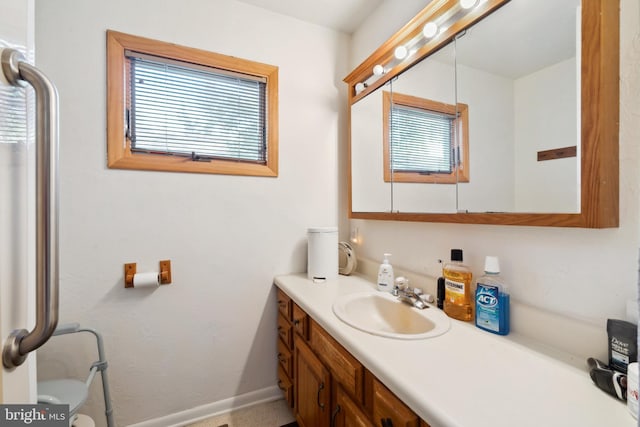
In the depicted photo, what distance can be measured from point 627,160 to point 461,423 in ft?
2.43

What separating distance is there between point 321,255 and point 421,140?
0.80m

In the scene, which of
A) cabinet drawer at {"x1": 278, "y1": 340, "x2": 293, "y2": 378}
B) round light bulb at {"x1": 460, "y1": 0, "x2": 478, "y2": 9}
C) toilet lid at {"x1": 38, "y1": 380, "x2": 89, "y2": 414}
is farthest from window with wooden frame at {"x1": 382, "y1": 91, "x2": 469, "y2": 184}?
toilet lid at {"x1": 38, "y1": 380, "x2": 89, "y2": 414}

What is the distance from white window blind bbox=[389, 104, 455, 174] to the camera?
1076mm

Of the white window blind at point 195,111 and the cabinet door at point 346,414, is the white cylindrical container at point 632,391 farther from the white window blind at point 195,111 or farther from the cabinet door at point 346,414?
the white window blind at point 195,111

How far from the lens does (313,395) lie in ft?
3.58

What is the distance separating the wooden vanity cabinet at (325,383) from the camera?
70 centimetres

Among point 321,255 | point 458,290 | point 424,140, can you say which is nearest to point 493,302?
point 458,290

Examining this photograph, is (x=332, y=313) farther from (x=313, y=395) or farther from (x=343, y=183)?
(x=343, y=183)

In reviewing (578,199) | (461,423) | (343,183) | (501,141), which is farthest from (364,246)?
(461,423)

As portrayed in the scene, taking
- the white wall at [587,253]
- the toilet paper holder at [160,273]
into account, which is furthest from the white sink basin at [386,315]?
the toilet paper holder at [160,273]

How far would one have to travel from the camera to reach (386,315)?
1.20m

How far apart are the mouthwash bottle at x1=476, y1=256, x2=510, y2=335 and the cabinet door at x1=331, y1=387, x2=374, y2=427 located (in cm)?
49

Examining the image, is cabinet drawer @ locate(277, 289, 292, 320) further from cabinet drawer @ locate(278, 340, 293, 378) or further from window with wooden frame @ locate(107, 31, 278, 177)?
window with wooden frame @ locate(107, 31, 278, 177)

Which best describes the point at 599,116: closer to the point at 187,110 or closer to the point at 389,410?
the point at 389,410
